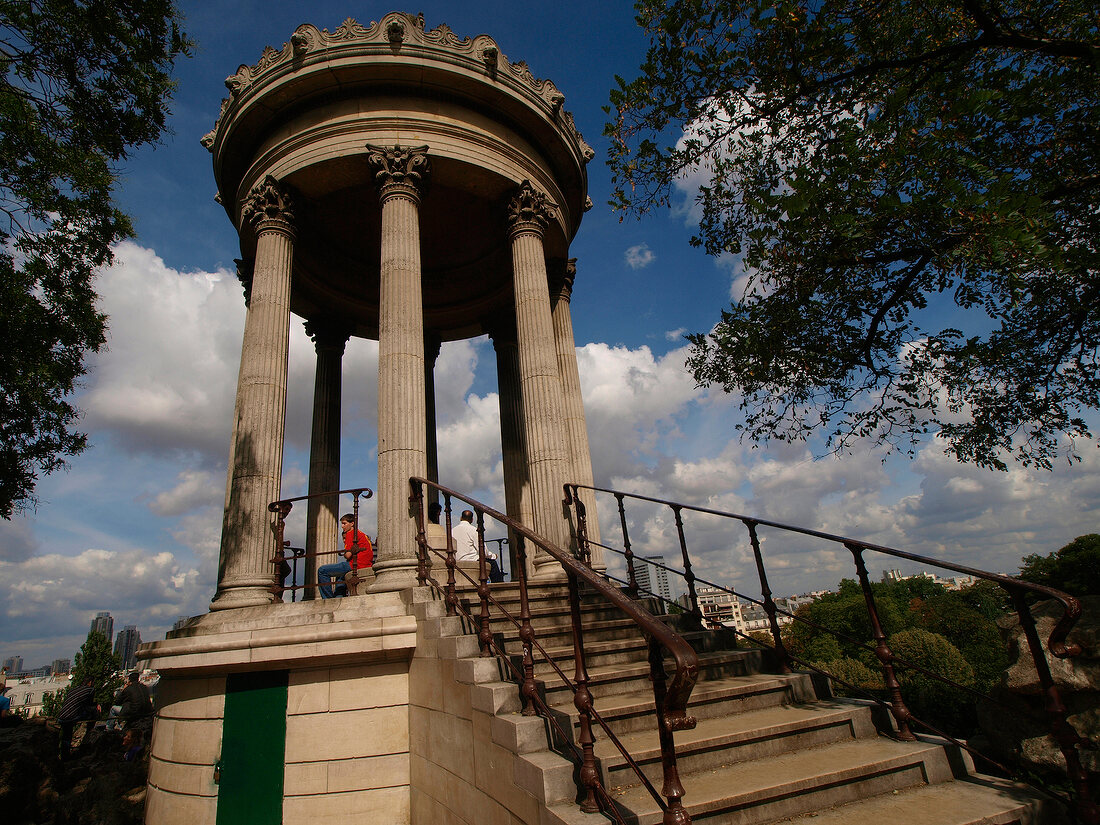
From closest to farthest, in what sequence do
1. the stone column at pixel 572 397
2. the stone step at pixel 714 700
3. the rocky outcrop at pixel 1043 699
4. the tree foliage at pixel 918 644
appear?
the stone step at pixel 714 700 < the rocky outcrop at pixel 1043 699 < the stone column at pixel 572 397 < the tree foliage at pixel 918 644

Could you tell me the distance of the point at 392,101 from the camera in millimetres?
9477

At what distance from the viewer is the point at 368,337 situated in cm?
1491

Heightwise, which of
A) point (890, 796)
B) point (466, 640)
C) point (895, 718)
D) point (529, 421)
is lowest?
point (890, 796)

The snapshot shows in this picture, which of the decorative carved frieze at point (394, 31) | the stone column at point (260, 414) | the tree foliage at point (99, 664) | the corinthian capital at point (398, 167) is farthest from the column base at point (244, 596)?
the tree foliage at point (99, 664)

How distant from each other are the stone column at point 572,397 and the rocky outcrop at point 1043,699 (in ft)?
17.3

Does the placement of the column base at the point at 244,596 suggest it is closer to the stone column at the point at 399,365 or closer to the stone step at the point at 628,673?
the stone column at the point at 399,365

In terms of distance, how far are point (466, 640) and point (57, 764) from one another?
9275 mm

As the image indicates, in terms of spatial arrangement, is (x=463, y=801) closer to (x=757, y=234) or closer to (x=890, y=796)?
(x=890, y=796)

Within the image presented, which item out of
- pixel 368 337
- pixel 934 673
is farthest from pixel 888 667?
pixel 368 337

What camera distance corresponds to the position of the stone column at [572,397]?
32.4 feet

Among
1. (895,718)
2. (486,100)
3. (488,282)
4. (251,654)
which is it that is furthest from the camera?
(488,282)

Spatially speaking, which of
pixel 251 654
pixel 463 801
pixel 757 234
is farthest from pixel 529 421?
pixel 463 801

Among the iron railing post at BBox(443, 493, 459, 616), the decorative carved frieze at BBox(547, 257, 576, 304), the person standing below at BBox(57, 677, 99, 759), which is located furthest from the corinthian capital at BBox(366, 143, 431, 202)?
the person standing below at BBox(57, 677, 99, 759)

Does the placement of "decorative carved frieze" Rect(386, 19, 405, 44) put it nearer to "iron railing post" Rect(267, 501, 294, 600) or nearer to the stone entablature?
the stone entablature
